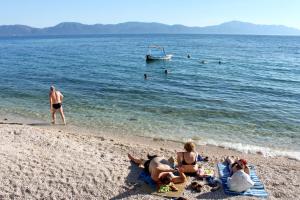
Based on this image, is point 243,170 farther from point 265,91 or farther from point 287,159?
point 265,91

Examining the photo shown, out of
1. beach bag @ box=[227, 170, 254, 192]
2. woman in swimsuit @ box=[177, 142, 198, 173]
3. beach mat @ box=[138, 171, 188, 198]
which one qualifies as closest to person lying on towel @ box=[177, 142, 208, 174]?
woman in swimsuit @ box=[177, 142, 198, 173]

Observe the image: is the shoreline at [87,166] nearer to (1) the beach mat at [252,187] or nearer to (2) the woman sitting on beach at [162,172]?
(1) the beach mat at [252,187]

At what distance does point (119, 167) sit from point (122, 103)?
1193 centimetres

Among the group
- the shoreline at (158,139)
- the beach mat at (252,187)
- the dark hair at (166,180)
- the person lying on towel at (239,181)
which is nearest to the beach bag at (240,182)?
the person lying on towel at (239,181)

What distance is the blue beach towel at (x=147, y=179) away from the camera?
35.6 ft

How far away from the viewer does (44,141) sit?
14.3 m

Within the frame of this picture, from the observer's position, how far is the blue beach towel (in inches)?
428

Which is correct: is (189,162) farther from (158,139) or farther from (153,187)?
(158,139)

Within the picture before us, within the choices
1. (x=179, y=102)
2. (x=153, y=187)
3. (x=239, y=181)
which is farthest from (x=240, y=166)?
(x=179, y=102)

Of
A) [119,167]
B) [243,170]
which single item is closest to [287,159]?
[243,170]

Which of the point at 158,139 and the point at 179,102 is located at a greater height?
the point at 179,102

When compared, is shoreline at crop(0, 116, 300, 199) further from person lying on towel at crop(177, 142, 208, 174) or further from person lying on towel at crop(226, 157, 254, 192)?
person lying on towel at crop(177, 142, 208, 174)

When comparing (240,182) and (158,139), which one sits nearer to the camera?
(240,182)

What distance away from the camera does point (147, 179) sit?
11117 mm
